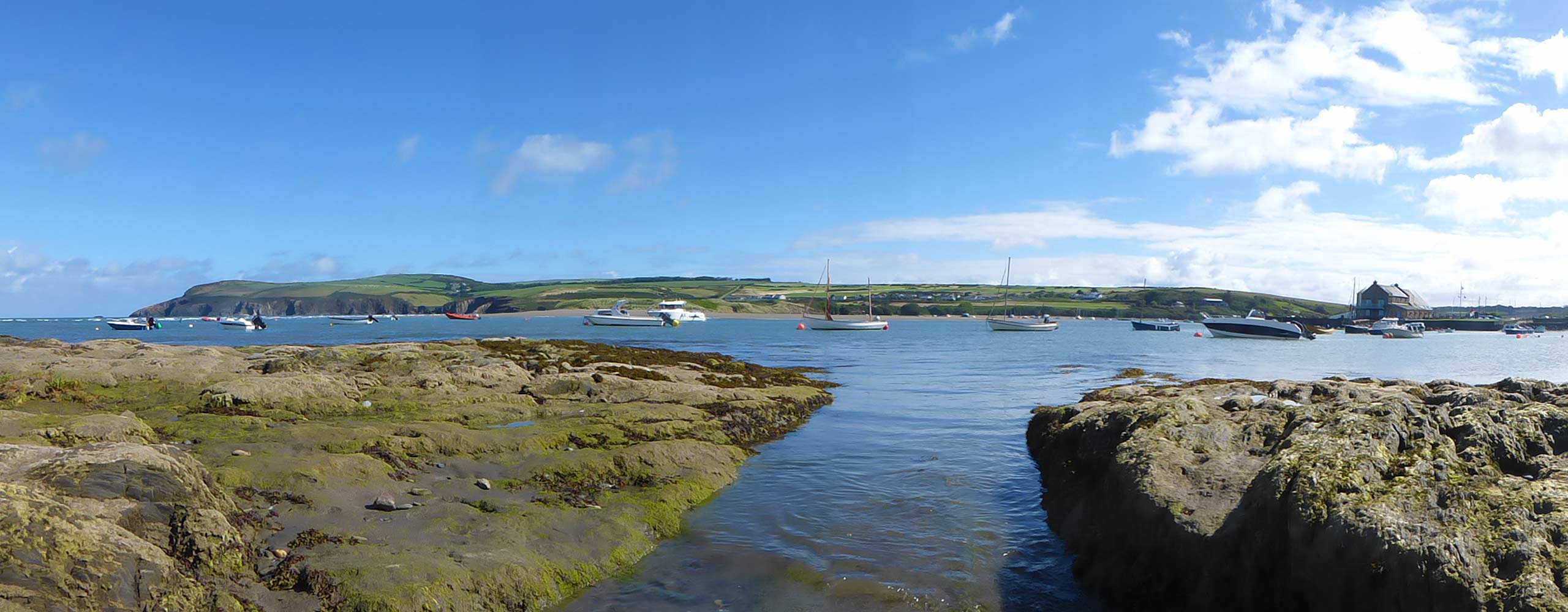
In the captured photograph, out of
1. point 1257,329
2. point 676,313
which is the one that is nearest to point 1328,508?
point 1257,329

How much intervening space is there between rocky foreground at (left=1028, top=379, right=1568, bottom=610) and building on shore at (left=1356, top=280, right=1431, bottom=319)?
202289 millimetres

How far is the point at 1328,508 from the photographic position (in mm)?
7340

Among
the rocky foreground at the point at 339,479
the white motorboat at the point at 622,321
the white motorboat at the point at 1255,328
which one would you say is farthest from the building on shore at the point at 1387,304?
the rocky foreground at the point at 339,479

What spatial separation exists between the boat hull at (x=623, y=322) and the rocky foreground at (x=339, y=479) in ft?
358

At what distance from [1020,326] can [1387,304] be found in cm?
11006

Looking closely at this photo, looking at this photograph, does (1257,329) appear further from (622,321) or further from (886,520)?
(886,520)

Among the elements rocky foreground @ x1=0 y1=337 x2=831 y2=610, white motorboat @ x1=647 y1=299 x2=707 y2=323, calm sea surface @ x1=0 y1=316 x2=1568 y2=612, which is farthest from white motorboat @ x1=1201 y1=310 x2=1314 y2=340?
rocky foreground @ x1=0 y1=337 x2=831 y2=610

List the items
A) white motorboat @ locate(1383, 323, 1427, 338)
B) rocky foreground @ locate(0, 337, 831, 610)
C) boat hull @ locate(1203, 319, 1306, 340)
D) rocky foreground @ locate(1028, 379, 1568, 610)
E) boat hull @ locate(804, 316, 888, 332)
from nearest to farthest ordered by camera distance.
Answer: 1. rocky foreground @ locate(1028, 379, 1568, 610)
2. rocky foreground @ locate(0, 337, 831, 610)
3. boat hull @ locate(1203, 319, 1306, 340)
4. boat hull @ locate(804, 316, 888, 332)
5. white motorboat @ locate(1383, 323, 1427, 338)

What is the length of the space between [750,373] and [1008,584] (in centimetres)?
2403

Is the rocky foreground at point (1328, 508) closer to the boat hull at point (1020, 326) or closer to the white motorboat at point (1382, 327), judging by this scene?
the boat hull at point (1020, 326)

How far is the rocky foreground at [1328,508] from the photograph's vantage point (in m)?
6.41

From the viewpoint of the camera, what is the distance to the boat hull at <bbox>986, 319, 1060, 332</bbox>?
124 m

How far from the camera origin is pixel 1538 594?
5.89 metres

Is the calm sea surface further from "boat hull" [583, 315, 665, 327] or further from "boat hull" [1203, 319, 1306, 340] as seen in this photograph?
"boat hull" [583, 315, 665, 327]
